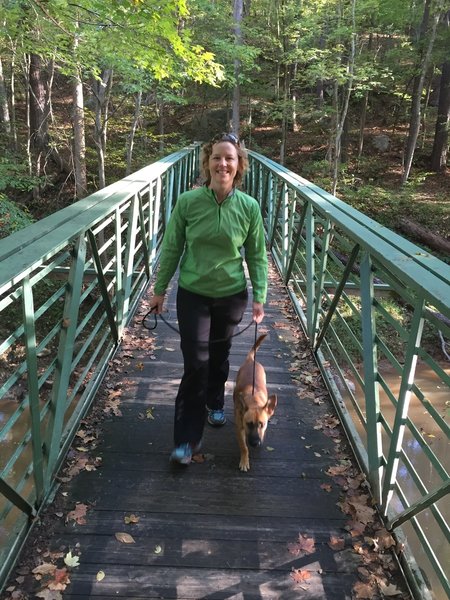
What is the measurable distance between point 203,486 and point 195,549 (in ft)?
1.40

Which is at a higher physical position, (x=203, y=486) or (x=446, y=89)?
(x=446, y=89)

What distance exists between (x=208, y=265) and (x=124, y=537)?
1.42 metres

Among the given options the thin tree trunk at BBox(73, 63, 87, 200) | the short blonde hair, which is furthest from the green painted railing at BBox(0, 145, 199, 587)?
the thin tree trunk at BBox(73, 63, 87, 200)

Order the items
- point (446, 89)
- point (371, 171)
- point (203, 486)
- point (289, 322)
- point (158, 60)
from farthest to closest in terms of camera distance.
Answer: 1. point (371, 171)
2. point (446, 89)
3. point (158, 60)
4. point (289, 322)
5. point (203, 486)

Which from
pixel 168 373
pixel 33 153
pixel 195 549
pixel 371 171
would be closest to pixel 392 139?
pixel 371 171

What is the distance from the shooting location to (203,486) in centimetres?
262

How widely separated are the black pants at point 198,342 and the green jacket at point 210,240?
0.07 metres

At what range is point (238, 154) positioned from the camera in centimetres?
248

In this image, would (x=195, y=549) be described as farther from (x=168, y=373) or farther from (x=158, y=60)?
(x=158, y=60)

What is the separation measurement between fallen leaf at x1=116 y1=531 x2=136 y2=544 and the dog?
76cm

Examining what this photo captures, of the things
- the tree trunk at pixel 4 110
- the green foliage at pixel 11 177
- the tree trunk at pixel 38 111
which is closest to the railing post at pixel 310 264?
the green foliage at pixel 11 177

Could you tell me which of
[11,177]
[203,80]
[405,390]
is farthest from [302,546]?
[11,177]

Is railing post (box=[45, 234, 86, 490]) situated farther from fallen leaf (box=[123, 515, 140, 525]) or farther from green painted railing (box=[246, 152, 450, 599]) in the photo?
green painted railing (box=[246, 152, 450, 599])

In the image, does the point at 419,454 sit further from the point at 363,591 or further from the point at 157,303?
the point at 157,303
